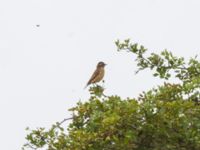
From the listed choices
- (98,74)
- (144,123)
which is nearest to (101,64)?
(98,74)

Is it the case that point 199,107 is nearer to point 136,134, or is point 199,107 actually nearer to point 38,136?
point 136,134

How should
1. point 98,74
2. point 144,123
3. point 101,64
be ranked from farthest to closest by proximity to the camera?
point 101,64 < point 98,74 < point 144,123

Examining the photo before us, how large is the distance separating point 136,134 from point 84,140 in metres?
0.61

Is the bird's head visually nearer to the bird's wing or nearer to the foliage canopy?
the bird's wing

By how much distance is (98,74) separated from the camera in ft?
44.7

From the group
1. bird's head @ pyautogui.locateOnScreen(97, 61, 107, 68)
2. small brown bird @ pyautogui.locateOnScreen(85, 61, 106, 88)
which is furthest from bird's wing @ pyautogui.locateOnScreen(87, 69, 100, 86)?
bird's head @ pyautogui.locateOnScreen(97, 61, 107, 68)

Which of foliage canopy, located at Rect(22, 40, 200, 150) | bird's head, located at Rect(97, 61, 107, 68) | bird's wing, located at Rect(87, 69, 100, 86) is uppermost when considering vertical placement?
bird's head, located at Rect(97, 61, 107, 68)

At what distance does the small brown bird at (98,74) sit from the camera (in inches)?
526

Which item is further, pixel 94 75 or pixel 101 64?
pixel 101 64

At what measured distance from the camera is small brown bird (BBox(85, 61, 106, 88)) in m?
13.4

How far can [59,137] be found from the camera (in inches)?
346

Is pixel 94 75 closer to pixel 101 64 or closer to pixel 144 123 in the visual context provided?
pixel 101 64

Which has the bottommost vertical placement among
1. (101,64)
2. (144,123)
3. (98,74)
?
(144,123)

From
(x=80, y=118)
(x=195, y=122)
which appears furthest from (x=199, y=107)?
(x=80, y=118)
